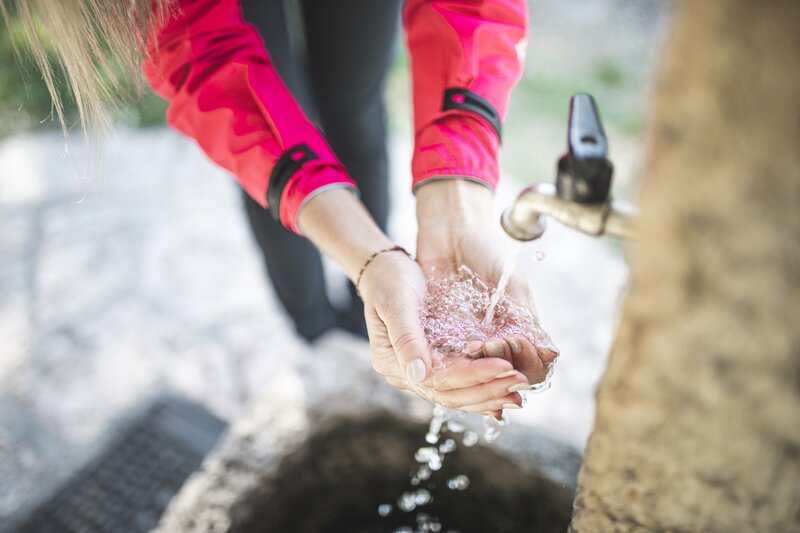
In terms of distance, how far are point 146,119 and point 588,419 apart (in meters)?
2.40

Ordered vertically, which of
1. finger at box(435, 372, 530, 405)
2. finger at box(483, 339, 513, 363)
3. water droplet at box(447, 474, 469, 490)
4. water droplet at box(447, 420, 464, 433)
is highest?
finger at box(483, 339, 513, 363)

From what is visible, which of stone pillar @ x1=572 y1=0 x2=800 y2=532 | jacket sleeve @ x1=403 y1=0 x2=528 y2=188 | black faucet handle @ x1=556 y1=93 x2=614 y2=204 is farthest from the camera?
jacket sleeve @ x1=403 y1=0 x2=528 y2=188

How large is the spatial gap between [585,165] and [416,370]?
411mm

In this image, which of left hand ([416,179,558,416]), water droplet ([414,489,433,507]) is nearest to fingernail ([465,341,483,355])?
left hand ([416,179,558,416])

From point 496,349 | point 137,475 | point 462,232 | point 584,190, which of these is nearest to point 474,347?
point 496,349

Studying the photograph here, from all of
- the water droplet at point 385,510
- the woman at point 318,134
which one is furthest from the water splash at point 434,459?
the woman at point 318,134

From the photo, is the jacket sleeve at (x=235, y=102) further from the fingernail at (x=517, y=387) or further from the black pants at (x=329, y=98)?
the fingernail at (x=517, y=387)

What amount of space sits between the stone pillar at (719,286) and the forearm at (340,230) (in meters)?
0.56

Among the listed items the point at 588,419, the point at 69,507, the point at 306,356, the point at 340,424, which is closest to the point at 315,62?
the point at 306,356

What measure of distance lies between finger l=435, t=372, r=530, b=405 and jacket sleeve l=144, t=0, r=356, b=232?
0.46 m

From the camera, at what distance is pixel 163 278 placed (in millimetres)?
2098

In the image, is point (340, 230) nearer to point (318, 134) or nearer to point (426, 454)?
point (318, 134)

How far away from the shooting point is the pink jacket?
103cm

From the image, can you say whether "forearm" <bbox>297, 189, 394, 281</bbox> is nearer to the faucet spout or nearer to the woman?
the woman
